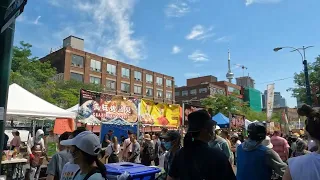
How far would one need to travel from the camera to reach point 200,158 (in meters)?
2.38

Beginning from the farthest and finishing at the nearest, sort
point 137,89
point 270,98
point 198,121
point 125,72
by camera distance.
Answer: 1. point 137,89
2. point 125,72
3. point 270,98
4. point 198,121

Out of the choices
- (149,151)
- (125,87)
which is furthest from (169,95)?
(149,151)

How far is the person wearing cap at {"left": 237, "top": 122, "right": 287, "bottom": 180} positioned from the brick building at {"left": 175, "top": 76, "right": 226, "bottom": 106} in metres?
83.8

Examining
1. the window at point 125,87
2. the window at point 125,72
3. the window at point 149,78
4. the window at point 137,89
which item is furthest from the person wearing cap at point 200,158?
the window at point 149,78

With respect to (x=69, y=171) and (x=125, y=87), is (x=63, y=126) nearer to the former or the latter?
(x=69, y=171)

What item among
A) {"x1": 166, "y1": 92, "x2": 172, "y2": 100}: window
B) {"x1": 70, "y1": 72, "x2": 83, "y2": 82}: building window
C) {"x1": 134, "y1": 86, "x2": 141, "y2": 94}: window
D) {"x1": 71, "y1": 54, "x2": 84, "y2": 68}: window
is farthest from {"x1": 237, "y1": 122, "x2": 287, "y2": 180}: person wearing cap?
{"x1": 166, "y1": 92, "x2": 172, "y2": 100}: window

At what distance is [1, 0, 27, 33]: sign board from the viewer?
3420 mm

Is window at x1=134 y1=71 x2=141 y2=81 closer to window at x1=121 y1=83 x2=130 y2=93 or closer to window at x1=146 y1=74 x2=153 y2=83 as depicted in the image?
window at x1=146 y1=74 x2=153 y2=83

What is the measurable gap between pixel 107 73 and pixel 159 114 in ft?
155

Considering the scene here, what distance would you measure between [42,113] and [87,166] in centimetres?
905

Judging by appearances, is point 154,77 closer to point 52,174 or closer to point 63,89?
point 63,89

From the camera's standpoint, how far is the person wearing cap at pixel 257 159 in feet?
11.0

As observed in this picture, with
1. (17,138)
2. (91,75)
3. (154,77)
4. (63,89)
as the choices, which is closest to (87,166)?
(17,138)

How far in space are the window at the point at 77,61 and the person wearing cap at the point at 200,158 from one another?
184 ft
